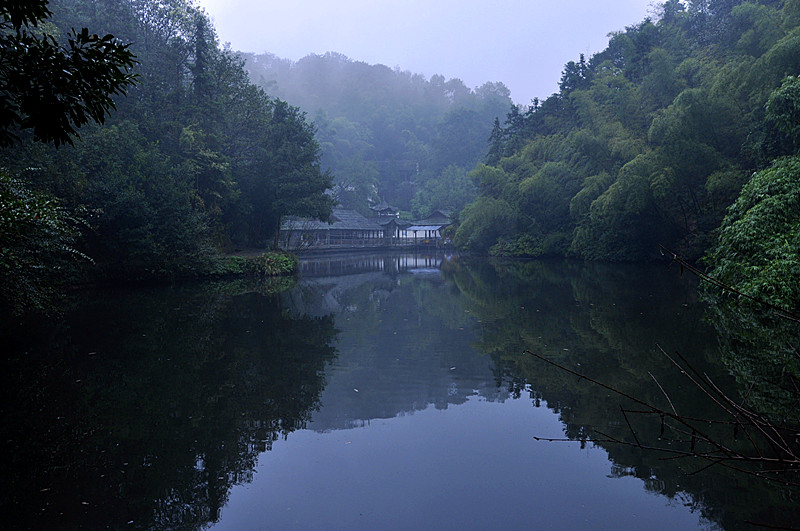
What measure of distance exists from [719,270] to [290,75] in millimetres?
107016

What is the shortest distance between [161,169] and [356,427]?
18564 millimetres

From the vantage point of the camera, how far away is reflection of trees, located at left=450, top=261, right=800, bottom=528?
12.7 feet

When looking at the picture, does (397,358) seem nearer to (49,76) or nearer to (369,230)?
(49,76)

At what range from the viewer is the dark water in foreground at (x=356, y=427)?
3701 mm

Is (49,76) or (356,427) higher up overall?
(49,76)

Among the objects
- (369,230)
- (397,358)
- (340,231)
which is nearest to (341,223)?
(340,231)

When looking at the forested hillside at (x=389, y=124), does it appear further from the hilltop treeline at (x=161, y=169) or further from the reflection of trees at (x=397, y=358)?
the reflection of trees at (x=397, y=358)

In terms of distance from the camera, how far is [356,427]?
540 centimetres

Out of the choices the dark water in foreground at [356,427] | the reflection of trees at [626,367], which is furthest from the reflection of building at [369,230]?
the dark water in foreground at [356,427]

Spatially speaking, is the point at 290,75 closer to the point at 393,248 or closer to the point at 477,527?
the point at 393,248

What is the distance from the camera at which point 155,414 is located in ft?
18.0

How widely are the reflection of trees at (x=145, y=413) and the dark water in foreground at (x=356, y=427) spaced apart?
0.07 feet

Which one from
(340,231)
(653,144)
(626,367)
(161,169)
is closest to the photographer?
(626,367)

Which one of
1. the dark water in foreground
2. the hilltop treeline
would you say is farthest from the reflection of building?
the dark water in foreground
